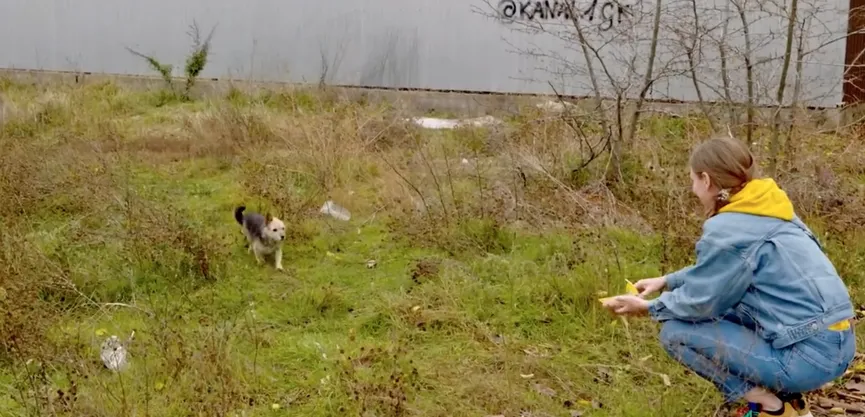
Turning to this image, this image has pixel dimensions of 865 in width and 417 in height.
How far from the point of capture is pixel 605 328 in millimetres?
4883

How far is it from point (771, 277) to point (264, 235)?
12.5ft

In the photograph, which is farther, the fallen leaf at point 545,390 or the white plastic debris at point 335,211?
the white plastic debris at point 335,211

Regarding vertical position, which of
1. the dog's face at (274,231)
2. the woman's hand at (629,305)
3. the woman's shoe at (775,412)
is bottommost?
the woman's shoe at (775,412)

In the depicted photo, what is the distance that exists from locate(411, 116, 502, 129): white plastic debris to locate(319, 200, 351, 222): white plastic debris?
3232 millimetres

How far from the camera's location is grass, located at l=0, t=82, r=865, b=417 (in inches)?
165

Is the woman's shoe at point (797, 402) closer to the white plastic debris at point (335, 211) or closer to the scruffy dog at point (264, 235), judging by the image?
the scruffy dog at point (264, 235)

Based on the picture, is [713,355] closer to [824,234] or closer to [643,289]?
[643,289]

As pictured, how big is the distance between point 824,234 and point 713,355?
338 centimetres

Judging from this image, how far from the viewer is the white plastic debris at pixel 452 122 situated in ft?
34.7

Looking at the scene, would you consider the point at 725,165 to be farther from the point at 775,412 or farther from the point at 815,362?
the point at 775,412

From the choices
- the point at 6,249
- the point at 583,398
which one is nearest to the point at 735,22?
the point at 583,398


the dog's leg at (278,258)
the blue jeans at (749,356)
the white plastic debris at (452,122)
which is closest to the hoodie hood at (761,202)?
the blue jeans at (749,356)

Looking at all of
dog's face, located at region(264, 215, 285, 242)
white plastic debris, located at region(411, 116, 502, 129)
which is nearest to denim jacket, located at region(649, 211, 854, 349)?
dog's face, located at region(264, 215, 285, 242)

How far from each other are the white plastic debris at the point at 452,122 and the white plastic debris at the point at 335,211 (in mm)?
3232
